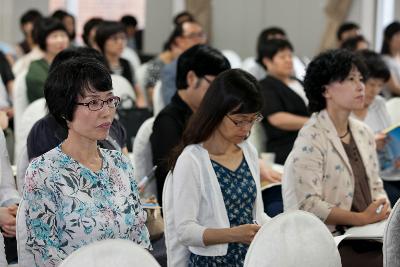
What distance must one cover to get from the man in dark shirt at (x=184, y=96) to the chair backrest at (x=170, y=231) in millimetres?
762

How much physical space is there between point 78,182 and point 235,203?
718 mm

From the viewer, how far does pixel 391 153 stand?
15.1 ft

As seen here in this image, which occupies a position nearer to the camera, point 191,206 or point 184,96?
point 191,206

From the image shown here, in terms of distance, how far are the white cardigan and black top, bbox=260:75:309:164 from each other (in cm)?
218

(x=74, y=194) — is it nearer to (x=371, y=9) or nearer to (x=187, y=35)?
(x=187, y=35)

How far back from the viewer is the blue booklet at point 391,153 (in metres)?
4.53

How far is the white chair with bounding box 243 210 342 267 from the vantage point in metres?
2.37

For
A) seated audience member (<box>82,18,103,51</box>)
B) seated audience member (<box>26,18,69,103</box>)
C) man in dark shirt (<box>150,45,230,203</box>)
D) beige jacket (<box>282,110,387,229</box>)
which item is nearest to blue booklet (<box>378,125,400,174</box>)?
beige jacket (<box>282,110,387,229</box>)

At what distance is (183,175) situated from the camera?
9.91 ft

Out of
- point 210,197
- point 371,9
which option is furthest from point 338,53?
point 371,9

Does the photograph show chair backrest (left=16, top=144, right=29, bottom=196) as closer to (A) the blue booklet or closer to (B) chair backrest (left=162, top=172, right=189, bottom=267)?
(B) chair backrest (left=162, top=172, right=189, bottom=267)

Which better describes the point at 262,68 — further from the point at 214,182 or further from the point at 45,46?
the point at 214,182

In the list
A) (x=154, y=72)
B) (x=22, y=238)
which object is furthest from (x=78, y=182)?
(x=154, y=72)

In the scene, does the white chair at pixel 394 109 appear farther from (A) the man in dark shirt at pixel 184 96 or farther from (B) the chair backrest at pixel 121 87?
(A) the man in dark shirt at pixel 184 96
